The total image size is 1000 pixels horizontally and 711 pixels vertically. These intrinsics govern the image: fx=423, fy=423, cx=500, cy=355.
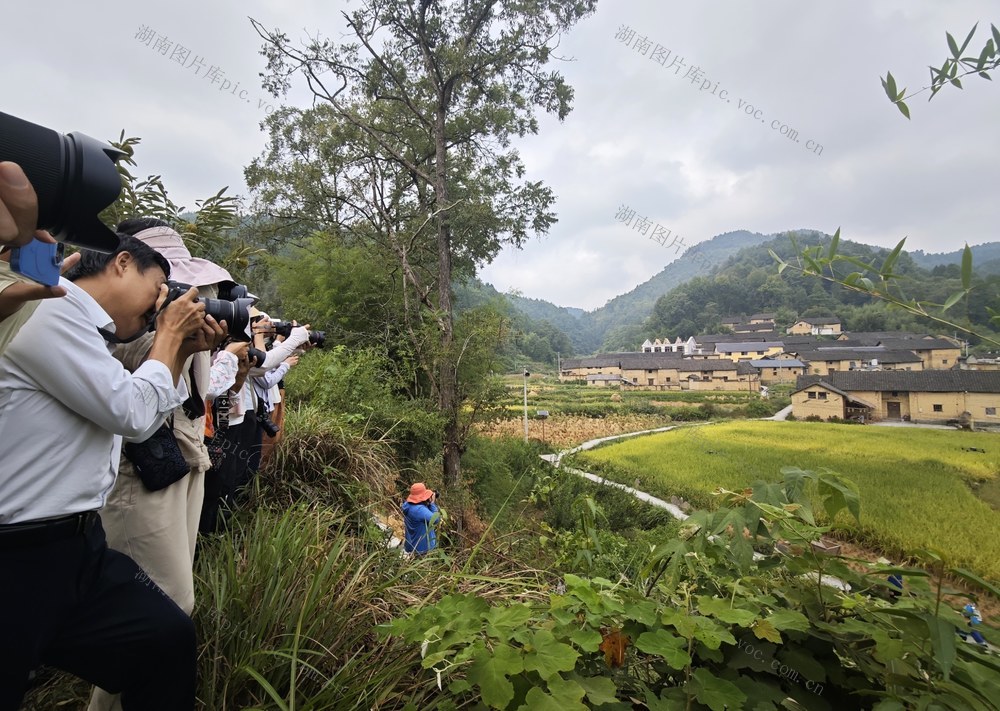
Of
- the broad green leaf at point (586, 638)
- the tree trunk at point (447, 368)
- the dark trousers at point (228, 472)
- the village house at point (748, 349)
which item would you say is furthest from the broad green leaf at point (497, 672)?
the village house at point (748, 349)

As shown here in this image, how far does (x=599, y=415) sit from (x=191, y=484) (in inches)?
994

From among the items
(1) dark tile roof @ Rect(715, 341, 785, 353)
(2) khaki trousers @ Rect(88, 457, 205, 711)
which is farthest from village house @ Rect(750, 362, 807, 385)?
(2) khaki trousers @ Rect(88, 457, 205, 711)

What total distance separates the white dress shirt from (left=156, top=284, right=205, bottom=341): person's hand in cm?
20

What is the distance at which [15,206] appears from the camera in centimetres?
55

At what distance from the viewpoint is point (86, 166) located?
60 cm

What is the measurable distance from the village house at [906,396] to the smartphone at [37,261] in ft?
42.5

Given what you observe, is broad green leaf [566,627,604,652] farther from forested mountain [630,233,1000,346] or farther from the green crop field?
the green crop field

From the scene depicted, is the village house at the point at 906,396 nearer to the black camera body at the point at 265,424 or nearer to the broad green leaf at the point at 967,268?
the broad green leaf at the point at 967,268

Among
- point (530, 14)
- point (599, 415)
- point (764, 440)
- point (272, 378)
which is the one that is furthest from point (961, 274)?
point (599, 415)

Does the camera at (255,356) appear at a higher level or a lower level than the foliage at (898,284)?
lower

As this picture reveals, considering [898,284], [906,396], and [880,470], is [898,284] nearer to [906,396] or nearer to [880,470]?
[880,470]

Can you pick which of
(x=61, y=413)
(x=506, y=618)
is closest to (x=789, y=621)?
(x=506, y=618)

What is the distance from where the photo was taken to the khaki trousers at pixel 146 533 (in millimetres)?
1111

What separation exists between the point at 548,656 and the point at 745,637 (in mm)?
421
